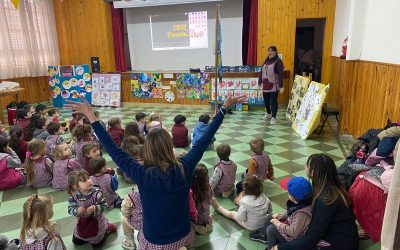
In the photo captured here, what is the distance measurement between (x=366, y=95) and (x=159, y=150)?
152 inches

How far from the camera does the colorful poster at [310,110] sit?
197 inches

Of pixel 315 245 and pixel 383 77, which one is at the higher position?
pixel 383 77

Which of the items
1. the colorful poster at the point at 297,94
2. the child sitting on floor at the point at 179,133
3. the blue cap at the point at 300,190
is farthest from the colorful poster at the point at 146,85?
the blue cap at the point at 300,190

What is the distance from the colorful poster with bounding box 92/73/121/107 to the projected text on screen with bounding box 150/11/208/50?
5.16ft

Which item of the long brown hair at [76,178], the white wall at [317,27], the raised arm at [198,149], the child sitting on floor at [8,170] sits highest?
the white wall at [317,27]

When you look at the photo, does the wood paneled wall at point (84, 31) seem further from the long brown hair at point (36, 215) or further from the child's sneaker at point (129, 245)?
the long brown hair at point (36, 215)

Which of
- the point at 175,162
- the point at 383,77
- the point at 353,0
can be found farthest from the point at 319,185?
the point at 353,0

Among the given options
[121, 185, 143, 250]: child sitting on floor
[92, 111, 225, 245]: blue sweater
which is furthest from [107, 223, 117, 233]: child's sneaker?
[92, 111, 225, 245]: blue sweater

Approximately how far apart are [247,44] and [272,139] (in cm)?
376

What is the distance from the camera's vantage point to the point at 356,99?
15.5 feet

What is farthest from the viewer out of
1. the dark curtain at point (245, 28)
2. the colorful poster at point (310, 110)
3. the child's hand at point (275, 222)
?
the dark curtain at point (245, 28)

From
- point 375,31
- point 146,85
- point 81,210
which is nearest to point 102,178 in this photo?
point 81,210

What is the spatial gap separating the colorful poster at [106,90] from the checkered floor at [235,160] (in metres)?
0.41

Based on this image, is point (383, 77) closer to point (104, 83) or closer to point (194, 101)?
point (194, 101)
